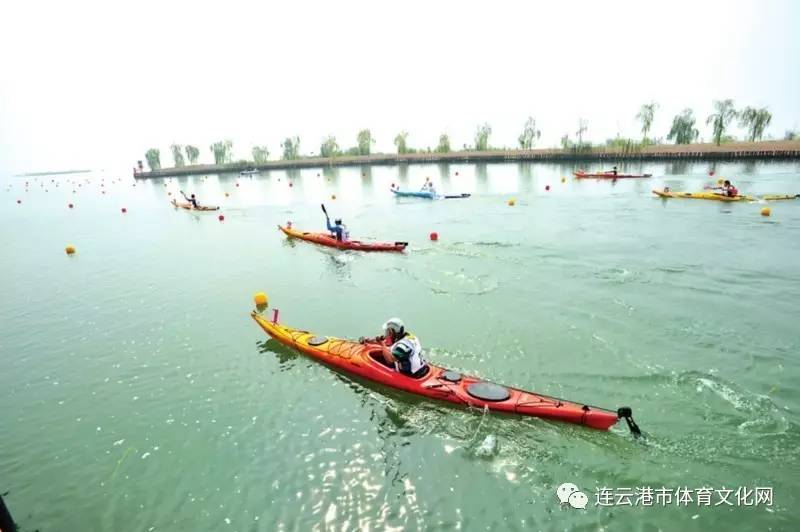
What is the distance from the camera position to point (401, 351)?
847cm

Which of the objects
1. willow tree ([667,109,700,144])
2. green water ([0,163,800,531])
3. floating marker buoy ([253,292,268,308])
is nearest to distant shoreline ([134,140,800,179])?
willow tree ([667,109,700,144])

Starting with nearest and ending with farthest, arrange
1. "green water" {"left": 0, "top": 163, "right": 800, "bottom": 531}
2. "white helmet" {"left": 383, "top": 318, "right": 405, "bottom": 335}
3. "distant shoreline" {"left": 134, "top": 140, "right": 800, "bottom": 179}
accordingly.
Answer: "green water" {"left": 0, "top": 163, "right": 800, "bottom": 531} < "white helmet" {"left": 383, "top": 318, "right": 405, "bottom": 335} < "distant shoreline" {"left": 134, "top": 140, "right": 800, "bottom": 179}

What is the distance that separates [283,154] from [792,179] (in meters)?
96.3

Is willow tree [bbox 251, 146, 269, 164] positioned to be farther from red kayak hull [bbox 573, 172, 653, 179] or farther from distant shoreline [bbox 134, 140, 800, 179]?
red kayak hull [bbox 573, 172, 653, 179]

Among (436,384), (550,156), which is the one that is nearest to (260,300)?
(436,384)

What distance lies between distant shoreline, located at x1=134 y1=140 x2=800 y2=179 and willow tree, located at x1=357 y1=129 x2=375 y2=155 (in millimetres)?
2331

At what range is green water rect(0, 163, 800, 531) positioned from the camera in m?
6.41

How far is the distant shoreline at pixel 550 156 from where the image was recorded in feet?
197

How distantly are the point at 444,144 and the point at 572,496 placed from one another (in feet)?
312

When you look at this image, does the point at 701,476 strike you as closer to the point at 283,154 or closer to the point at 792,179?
the point at 792,179

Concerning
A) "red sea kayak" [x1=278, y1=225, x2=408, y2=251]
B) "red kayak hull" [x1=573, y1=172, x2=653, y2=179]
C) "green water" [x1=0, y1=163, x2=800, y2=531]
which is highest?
"red kayak hull" [x1=573, y1=172, x2=653, y2=179]

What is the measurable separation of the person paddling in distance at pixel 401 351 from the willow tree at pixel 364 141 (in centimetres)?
9769

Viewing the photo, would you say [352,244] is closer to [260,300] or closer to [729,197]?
[260,300]

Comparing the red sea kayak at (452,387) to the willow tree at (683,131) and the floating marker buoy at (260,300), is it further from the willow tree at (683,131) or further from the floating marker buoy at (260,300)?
the willow tree at (683,131)
